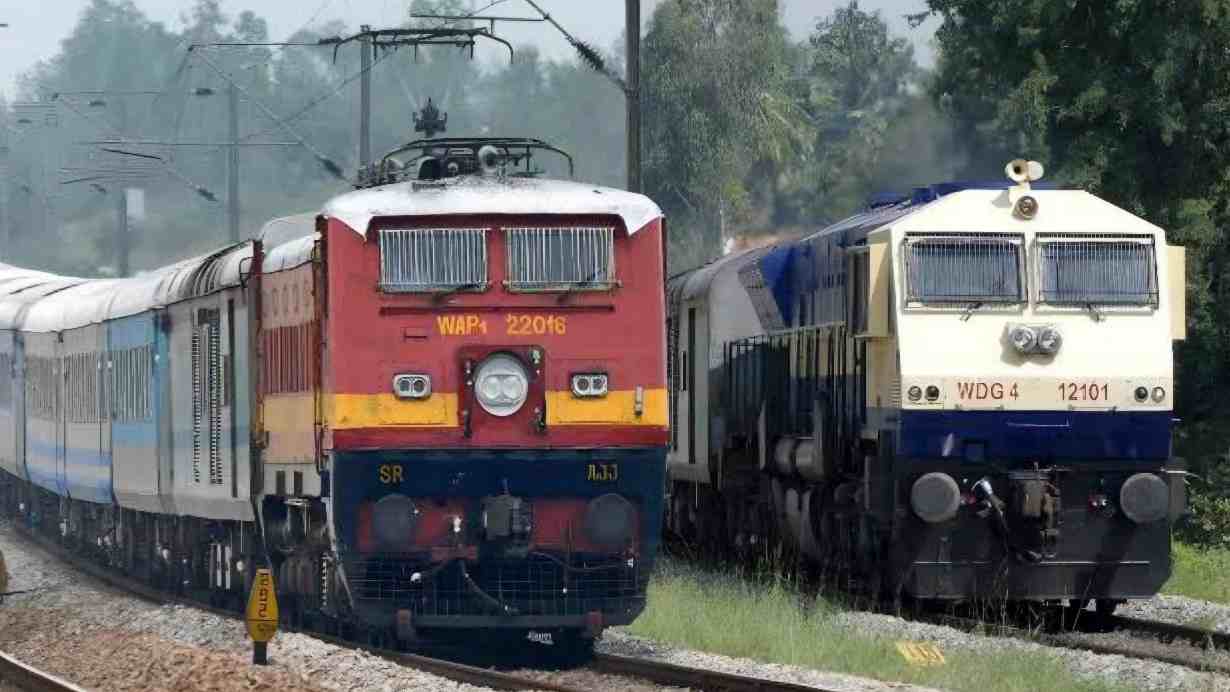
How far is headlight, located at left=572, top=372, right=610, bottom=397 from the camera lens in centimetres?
1634

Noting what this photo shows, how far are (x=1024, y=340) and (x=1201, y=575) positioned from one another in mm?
5927

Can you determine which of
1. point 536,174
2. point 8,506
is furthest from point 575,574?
point 8,506

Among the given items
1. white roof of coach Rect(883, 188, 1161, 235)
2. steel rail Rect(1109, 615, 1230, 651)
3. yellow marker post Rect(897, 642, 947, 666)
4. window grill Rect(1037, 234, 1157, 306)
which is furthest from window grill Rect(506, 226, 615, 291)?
steel rail Rect(1109, 615, 1230, 651)

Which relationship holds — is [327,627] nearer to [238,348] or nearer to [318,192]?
[238,348]

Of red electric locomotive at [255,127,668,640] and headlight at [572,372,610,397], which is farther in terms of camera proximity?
headlight at [572,372,610,397]

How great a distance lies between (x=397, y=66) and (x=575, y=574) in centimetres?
6508

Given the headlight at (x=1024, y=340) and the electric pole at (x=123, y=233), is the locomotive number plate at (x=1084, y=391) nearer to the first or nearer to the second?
the headlight at (x=1024, y=340)

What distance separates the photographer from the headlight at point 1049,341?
1922 cm

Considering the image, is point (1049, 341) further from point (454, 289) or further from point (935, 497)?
point (454, 289)

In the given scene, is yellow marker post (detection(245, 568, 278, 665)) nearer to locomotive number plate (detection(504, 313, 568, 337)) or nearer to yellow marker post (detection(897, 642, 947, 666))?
locomotive number plate (detection(504, 313, 568, 337))

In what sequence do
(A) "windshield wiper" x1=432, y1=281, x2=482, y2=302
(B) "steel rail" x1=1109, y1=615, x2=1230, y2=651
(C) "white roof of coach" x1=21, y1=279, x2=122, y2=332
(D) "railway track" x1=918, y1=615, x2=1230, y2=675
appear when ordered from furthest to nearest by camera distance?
1. (C) "white roof of coach" x1=21, y1=279, x2=122, y2=332
2. (B) "steel rail" x1=1109, y1=615, x2=1230, y2=651
3. (D) "railway track" x1=918, y1=615, x2=1230, y2=675
4. (A) "windshield wiper" x1=432, y1=281, x2=482, y2=302

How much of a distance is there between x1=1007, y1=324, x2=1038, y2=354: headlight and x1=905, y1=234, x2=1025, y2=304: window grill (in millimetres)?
306

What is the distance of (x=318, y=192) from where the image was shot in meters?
63.2

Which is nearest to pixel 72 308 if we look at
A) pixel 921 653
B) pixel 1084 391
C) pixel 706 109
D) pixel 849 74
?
pixel 1084 391
